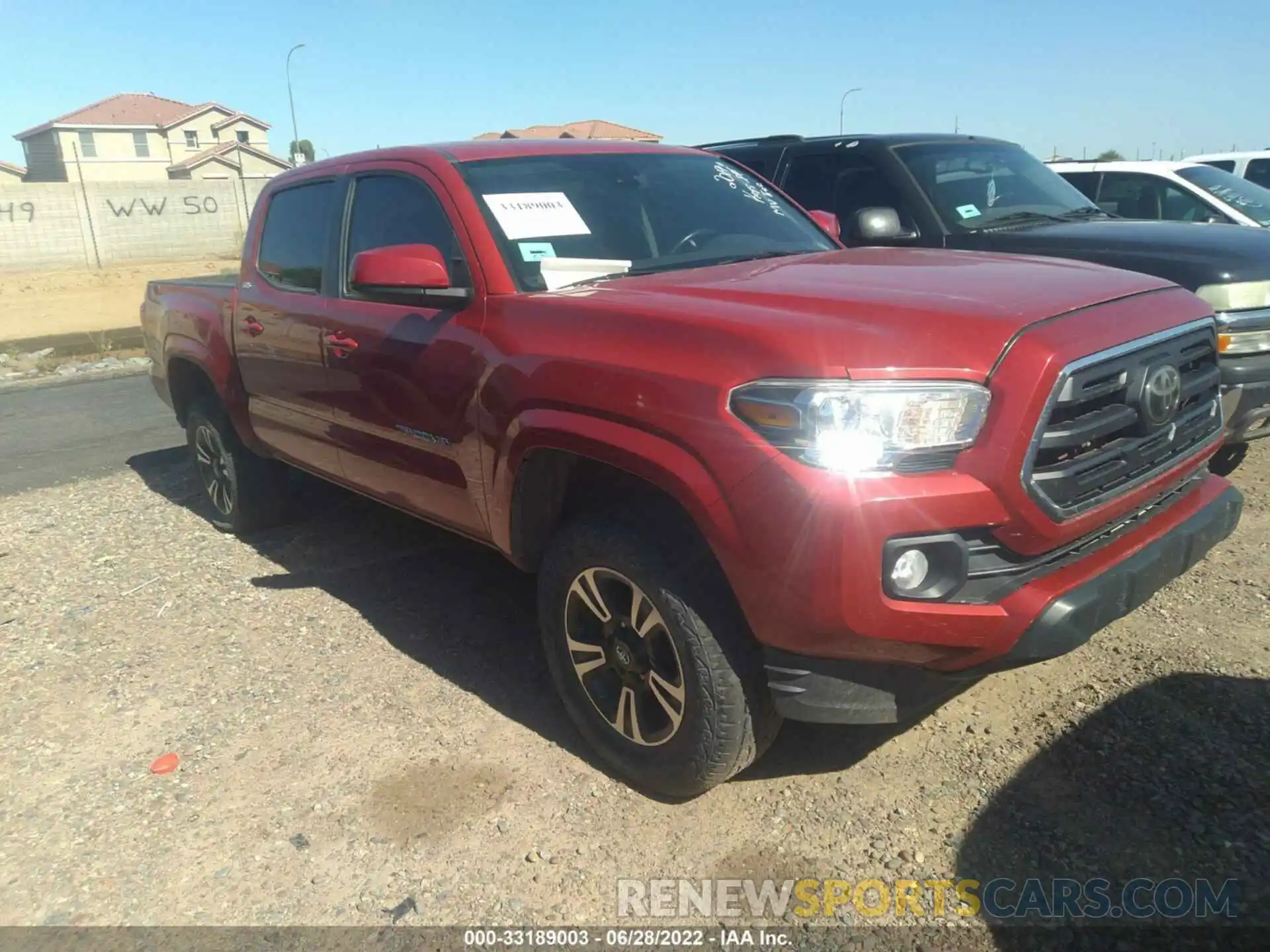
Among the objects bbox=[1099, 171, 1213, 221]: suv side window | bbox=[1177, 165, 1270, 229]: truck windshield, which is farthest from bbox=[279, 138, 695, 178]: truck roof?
bbox=[1177, 165, 1270, 229]: truck windshield

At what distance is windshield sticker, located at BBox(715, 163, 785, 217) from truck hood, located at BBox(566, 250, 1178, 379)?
0.77m

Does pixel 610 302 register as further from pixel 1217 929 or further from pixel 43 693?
pixel 43 693

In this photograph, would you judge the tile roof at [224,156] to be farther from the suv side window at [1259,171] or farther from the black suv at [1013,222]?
the black suv at [1013,222]

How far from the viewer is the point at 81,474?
723cm

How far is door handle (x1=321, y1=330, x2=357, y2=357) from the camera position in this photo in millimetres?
3932

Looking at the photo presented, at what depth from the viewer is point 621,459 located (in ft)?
8.88

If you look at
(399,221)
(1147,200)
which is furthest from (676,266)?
(1147,200)

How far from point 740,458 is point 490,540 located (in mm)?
1302

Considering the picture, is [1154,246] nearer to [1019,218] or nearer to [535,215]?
[1019,218]

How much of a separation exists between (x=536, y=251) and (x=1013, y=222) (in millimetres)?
3555

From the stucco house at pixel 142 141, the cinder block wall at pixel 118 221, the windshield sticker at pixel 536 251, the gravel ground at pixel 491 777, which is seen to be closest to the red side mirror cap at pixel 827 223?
the windshield sticker at pixel 536 251

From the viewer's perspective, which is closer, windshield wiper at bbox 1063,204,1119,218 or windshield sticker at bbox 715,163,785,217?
windshield sticker at bbox 715,163,785,217

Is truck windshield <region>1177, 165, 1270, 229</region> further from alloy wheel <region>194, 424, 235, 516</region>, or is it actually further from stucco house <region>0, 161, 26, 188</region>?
stucco house <region>0, 161, 26, 188</region>

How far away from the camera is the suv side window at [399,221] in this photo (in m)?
3.55
